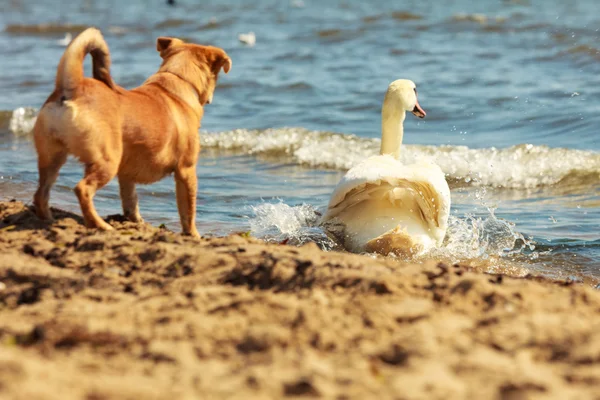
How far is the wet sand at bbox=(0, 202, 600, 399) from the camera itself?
301 cm

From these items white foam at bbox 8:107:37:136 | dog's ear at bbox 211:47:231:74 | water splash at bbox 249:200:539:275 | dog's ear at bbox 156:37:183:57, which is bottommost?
water splash at bbox 249:200:539:275

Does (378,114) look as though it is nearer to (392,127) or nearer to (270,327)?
(392,127)

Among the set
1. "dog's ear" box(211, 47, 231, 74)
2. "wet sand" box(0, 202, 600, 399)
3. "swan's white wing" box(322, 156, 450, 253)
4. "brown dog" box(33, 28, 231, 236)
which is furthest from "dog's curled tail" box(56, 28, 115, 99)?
"swan's white wing" box(322, 156, 450, 253)

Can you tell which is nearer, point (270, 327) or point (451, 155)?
point (270, 327)

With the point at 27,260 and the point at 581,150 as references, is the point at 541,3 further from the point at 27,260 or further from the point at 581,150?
the point at 27,260

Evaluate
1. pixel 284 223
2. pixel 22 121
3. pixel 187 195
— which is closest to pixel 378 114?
pixel 22 121

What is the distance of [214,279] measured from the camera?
441 cm

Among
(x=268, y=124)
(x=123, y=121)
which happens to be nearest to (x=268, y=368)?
(x=123, y=121)

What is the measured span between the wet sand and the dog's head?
5.88ft

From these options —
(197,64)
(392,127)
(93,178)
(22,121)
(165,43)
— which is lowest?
(93,178)

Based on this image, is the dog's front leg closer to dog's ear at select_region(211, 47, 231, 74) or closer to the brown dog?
the brown dog

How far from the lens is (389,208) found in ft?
22.3

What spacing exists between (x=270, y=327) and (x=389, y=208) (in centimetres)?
335

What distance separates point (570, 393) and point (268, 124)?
389 inches
